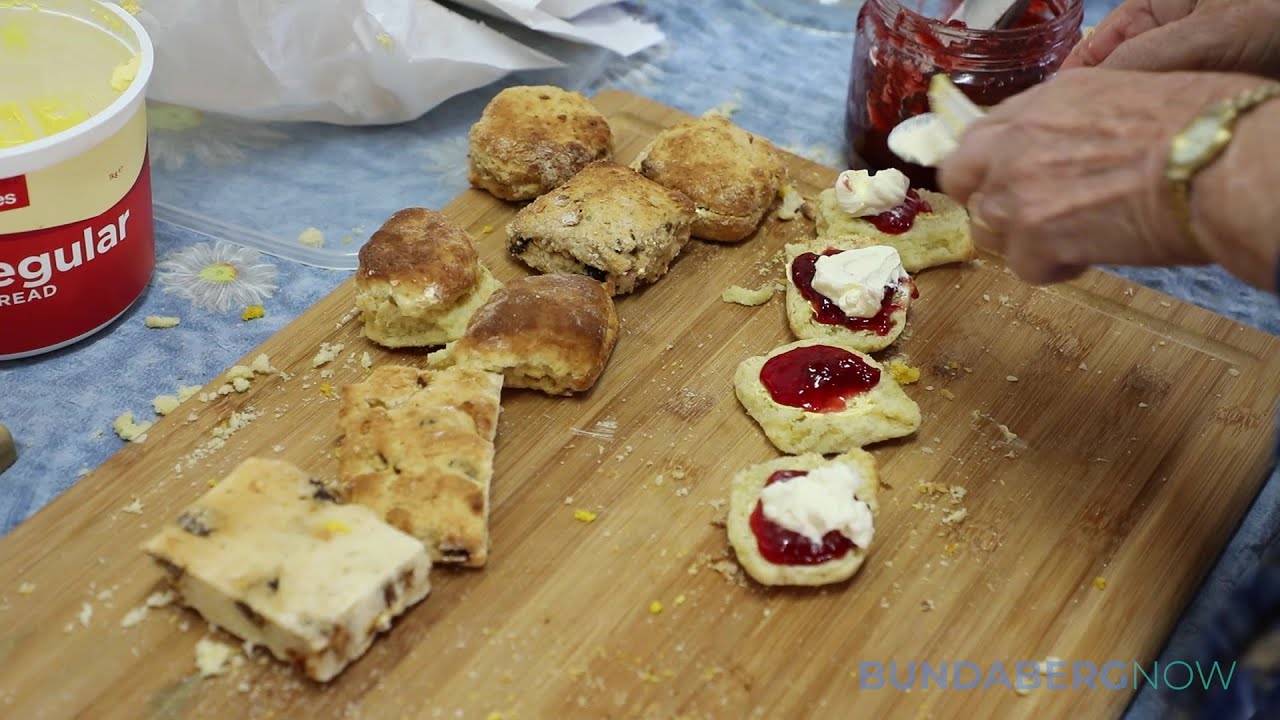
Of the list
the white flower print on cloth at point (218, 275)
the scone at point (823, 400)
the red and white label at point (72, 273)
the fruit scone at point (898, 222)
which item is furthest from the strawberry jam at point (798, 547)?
the red and white label at point (72, 273)

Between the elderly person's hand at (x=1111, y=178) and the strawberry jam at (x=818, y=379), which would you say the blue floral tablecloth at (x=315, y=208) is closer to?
the elderly person's hand at (x=1111, y=178)

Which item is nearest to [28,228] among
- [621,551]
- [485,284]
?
[485,284]

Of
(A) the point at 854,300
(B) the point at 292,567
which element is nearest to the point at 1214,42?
(A) the point at 854,300

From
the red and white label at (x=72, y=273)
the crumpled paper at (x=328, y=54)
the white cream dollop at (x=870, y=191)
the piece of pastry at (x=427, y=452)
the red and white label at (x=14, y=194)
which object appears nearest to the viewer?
the piece of pastry at (x=427, y=452)

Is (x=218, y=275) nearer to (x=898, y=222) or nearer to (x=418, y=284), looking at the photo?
(x=418, y=284)

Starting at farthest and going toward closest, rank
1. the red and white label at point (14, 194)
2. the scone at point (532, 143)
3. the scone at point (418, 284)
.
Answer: the scone at point (532, 143)
the scone at point (418, 284)
the red and white label at point (14, 194)

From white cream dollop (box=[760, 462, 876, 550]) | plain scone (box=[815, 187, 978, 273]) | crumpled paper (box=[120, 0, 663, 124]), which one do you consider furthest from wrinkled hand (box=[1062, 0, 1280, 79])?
crumpled paper (box=[120, 0, 663, 124])

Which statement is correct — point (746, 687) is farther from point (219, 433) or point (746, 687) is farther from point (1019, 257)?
point (219, 433)
